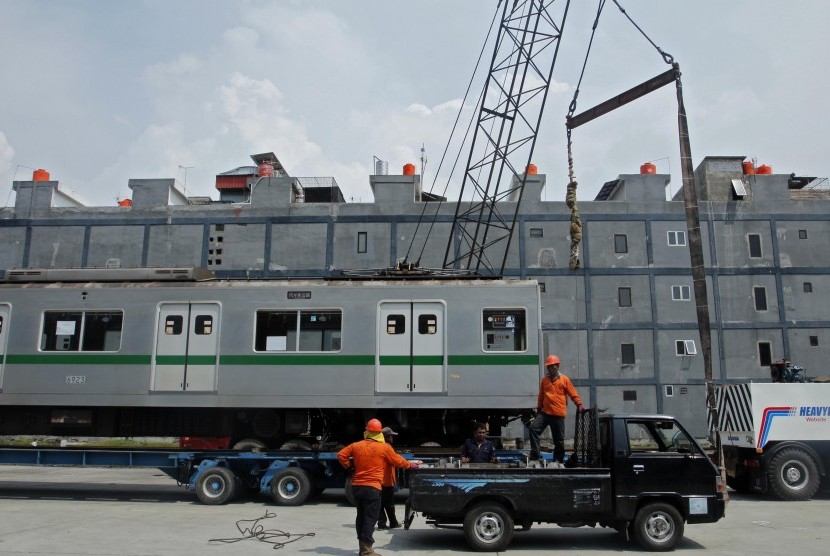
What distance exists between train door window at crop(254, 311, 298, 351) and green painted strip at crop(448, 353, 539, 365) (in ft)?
11.3

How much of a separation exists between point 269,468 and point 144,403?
310 centimetres

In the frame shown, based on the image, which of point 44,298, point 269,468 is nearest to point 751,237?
point 269,468

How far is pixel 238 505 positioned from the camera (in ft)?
45.7

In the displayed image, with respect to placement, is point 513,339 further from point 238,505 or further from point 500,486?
point 238,505

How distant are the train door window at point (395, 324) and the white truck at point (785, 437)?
8.08m

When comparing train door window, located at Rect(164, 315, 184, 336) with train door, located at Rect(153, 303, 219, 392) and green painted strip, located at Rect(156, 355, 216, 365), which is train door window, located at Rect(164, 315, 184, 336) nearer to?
train door, located at Rect(153, 303, 219, 392)

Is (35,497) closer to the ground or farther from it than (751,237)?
closer to the ground

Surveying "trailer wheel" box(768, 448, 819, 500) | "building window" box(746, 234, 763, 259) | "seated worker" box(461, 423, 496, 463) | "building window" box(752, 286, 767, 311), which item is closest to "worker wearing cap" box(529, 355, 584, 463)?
"seated worker" box(461, 423, 496, 463)

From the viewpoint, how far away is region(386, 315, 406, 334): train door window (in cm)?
1448

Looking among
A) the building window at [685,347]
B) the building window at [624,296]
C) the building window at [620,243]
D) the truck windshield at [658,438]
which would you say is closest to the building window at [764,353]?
the building window at [685,347]

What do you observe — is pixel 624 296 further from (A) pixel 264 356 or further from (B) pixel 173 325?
(B) pixel 173 325

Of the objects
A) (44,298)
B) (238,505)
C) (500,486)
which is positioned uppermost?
(44,298)

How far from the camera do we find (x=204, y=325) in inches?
583

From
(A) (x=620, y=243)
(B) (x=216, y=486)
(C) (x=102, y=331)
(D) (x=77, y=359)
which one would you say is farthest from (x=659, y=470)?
(A) (x=620, y=243)
